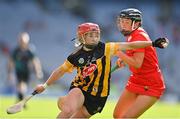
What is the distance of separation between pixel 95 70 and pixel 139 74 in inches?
30.3

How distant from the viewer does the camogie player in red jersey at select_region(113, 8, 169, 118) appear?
403 inches

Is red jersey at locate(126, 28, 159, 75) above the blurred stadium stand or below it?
above

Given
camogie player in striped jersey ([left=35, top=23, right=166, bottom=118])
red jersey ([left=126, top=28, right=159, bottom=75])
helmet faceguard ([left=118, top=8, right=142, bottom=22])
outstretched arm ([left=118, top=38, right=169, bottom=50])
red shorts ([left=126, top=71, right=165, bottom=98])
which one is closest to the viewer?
outstretched arm ([left=118, top=38, right=169, bottom=50])

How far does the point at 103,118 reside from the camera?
15.6m

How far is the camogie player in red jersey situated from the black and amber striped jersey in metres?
0.29

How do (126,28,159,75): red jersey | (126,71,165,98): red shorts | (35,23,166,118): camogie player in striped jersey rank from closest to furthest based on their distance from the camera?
(35,23,166,118): camogie player in striped jersey < (126,28,159,75): red jersey < (126,71,165,98): red shorts

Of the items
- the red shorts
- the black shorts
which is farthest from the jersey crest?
the red shorts

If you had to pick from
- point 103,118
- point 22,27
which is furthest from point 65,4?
point 103,118

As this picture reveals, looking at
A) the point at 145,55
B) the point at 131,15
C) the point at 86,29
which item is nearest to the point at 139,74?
the point at 145,55

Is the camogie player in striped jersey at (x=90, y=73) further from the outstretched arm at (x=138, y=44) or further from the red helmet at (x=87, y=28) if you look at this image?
the outstretched arm at (x=138, y=44)

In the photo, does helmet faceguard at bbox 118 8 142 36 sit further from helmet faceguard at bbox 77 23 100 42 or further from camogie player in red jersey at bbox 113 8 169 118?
helmet faceguard at bbox 77 23 100 42

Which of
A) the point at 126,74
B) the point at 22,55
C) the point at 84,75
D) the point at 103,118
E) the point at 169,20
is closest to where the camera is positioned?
the point at 84,75

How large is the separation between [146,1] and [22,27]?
597 centimetres

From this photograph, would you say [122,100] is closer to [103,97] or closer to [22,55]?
[103,97]
